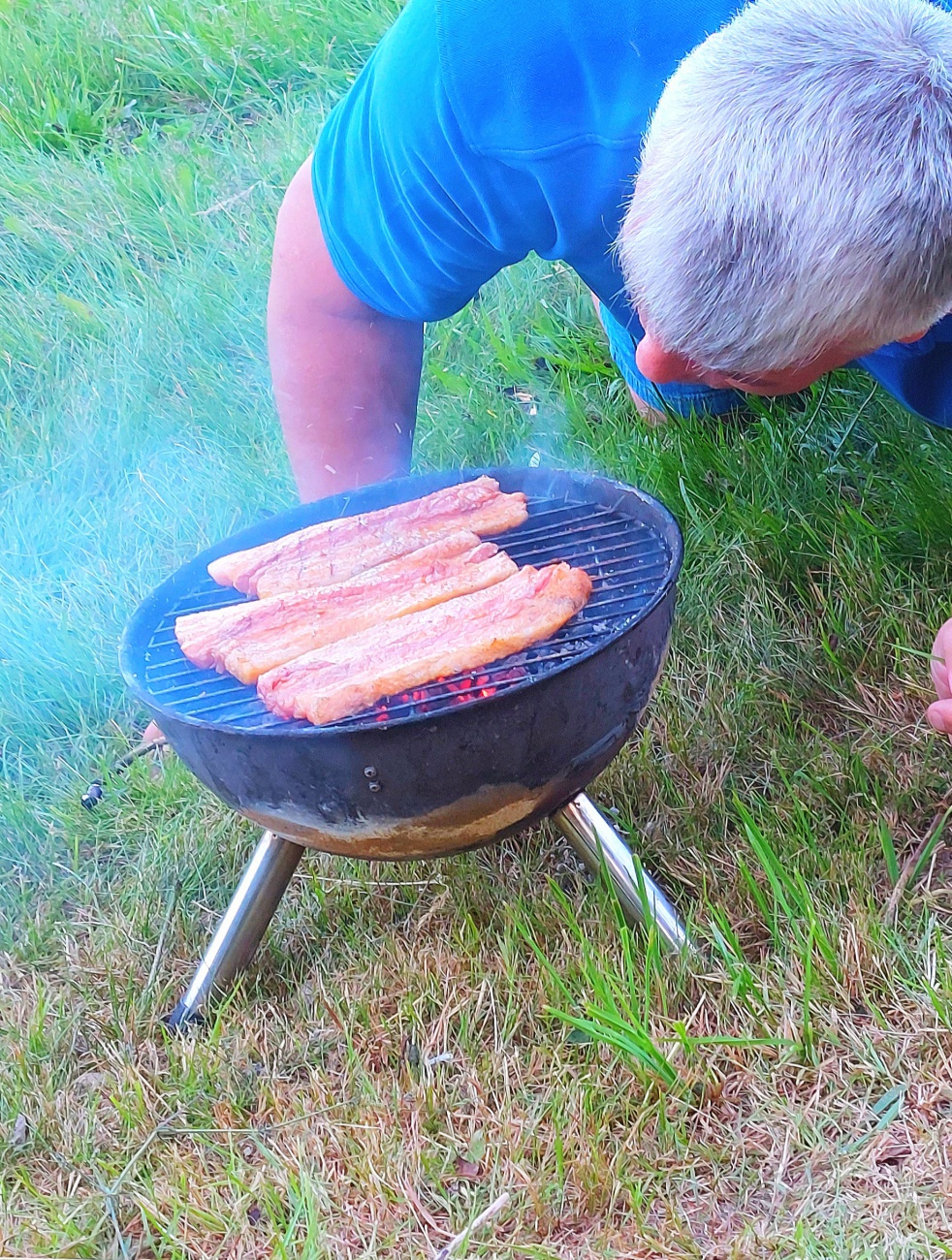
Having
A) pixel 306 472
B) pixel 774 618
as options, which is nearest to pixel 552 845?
pixel 774 618

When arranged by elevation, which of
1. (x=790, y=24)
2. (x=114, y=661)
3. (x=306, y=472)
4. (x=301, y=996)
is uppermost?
(x=790, y=24)

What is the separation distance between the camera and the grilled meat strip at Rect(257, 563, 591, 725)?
1973 mm

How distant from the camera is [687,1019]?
230 centimetres

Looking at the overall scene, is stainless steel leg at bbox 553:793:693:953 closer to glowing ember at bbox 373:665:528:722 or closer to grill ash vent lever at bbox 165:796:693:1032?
grill ash vent lever at bbox 165:796:693:1032

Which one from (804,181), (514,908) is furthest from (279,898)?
(804,181)

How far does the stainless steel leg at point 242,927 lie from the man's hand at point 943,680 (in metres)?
1.36

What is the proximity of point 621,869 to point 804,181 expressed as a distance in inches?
56.6

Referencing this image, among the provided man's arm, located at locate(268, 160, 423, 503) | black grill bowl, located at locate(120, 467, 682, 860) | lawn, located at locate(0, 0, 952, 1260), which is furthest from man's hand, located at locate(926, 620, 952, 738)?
man's arm, located at locate(268, 160, 423, 503)

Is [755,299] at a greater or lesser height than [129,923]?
greater

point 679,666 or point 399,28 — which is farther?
point 679,666

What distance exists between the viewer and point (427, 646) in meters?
2.07

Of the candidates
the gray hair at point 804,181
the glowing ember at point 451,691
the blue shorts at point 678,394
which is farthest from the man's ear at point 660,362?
the blue shorts at point 678,394

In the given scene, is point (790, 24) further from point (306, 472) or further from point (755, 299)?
point (306, 472)

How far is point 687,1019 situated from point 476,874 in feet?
2.13
